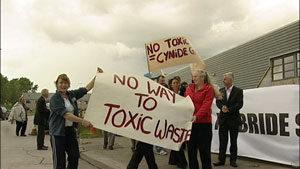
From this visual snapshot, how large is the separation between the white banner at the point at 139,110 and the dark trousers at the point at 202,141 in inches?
8.6

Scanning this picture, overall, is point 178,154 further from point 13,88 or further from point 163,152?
point 13,88

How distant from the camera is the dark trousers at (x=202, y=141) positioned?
4.30m

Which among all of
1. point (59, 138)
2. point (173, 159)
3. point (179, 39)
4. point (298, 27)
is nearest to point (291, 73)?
point (298, 27)

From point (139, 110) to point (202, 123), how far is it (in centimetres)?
97

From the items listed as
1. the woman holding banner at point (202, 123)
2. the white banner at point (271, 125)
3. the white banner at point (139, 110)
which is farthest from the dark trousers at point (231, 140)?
the white banner at point (139, 110)

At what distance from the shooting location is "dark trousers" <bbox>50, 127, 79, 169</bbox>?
13.5ft

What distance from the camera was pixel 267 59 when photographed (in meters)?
18.3

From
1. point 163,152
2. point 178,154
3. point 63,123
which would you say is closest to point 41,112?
point 163,152

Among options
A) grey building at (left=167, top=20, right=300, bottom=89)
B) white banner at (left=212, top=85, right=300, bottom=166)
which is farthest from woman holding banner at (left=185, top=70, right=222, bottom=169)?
grey building at (left=167, top=20, right=300, bottom=89)

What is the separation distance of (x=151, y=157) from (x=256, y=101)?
2.79 m

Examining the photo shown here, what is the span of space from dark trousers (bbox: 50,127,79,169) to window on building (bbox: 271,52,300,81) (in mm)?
14496

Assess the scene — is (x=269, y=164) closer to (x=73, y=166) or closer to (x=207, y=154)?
(x=207, y=154)

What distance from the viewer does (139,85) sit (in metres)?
4.21

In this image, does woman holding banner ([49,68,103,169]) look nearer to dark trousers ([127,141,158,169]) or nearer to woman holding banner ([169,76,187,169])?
dark trousers ([127,141,158,169])
